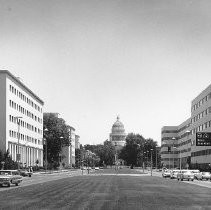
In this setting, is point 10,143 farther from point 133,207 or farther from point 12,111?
point 133,207

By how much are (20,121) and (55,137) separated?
2953 centimetres

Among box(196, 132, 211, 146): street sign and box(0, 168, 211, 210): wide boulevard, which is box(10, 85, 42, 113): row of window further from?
box(0, 168, 211, 210): wide boulevard

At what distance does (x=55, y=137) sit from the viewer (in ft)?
479

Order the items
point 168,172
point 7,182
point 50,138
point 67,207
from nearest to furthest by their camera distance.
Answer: point 67,207 → point 7,182 → point 168,172 → point 50,138

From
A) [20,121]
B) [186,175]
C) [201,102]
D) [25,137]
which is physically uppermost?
[201,102]

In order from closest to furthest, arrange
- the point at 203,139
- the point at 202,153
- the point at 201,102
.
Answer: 1. the point at 203,139
2. the point at 202,153
3. the point at 201,102

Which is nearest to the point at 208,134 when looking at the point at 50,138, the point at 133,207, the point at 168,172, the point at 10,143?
the point at 168,172

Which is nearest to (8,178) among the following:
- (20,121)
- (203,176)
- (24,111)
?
(203,176)

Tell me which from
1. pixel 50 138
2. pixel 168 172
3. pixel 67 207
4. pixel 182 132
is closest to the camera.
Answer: pixel 67 207

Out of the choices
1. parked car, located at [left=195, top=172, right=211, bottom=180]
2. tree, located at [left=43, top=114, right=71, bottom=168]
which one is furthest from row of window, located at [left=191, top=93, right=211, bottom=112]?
tree, located at [left=43, top=114, right=71, bottom=168]

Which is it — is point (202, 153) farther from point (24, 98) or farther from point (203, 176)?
point (203, 176)

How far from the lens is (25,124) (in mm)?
123625

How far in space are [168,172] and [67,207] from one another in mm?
63254

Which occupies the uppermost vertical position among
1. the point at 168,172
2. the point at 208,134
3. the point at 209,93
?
the point at 209,93
